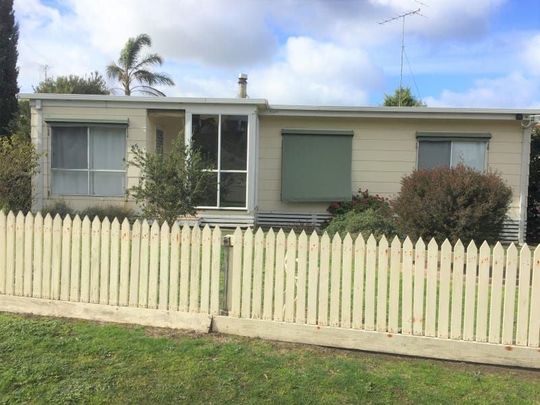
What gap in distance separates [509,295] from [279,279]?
178cm

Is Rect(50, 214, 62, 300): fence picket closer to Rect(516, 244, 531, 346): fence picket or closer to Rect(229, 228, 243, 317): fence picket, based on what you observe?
Rect(229, 228, 243, 317): fence picket

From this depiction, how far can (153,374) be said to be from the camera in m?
3.85

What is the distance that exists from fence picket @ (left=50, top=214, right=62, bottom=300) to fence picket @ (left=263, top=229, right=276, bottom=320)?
2.04 metres

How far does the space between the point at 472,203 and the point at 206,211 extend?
6427 millimetres

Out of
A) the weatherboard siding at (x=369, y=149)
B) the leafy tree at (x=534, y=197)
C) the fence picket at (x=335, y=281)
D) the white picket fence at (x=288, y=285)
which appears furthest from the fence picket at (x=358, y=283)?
the leafy tree at (x=534, y=197)

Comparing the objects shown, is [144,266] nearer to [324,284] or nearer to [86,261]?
[86,261]

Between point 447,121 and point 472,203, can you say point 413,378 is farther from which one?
point 447,121

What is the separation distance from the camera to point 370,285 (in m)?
4.40

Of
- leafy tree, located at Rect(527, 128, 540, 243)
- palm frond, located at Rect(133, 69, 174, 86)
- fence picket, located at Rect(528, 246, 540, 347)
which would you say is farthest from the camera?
palm frond, located at Rect(133, 69, 174, 86)

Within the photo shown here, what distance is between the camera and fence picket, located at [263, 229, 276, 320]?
459 centimetres

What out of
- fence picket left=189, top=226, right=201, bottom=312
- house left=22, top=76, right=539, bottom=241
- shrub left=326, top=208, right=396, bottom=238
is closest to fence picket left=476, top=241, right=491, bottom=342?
fence picket left=189, top=226, right=201, bottom=312

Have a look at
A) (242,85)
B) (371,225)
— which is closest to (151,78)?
(242,85)

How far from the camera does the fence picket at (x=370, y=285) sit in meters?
4.38

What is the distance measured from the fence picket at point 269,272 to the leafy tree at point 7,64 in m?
23.0
